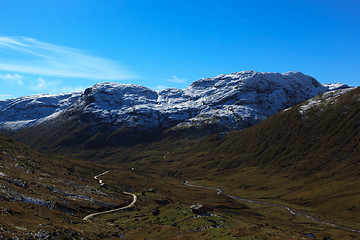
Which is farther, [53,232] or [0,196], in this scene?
[0,196]

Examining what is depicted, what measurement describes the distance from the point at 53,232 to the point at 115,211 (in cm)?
5131

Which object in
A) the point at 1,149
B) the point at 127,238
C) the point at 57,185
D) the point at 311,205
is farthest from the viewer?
the point at 311,205

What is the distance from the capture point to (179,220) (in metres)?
85.6

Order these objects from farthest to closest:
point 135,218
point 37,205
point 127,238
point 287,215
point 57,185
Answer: point 287,215 → point 57,185 → point 135,218 → point 37,205 → point 127,238

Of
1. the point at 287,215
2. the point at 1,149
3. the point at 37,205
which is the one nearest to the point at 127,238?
the point at 37,205

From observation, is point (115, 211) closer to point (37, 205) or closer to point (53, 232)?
point (37, 205)

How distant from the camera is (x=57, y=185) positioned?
4225 inches

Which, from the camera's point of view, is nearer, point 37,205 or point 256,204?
point 37,205

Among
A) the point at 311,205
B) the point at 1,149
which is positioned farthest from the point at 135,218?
the point at 311,205

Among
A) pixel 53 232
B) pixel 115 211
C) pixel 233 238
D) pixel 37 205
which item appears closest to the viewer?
pixel 53 232

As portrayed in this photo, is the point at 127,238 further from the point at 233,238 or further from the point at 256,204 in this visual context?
the point at 256,204

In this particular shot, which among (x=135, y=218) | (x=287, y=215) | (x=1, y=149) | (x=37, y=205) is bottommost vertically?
(x=287, y=215)

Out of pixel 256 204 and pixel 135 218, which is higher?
pixel 135 218

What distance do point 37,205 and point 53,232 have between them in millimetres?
29260
